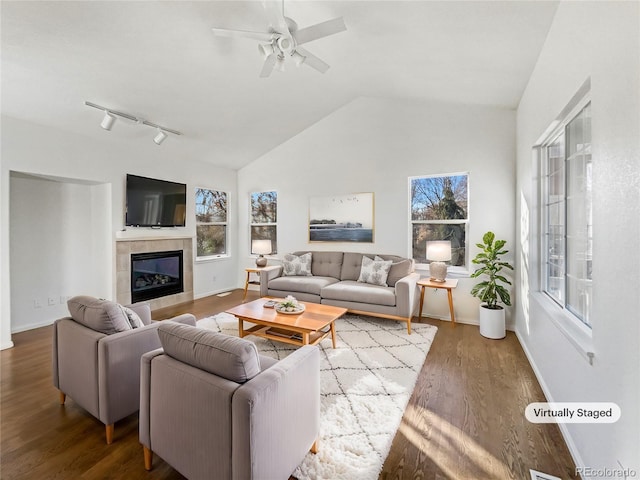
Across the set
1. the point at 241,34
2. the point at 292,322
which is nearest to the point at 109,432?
the point at 292,322

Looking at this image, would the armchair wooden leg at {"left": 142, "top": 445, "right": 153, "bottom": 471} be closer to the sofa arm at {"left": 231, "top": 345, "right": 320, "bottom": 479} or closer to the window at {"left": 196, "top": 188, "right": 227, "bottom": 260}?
the sofa arm at {"left": 231, "top": 345, "right": 320, "bottom": 479}

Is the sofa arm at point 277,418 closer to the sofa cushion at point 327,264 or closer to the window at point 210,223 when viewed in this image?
the sofa cushion at point 327,264

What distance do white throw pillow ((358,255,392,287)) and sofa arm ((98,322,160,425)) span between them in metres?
3.08

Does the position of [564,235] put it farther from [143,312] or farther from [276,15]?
[143,312]

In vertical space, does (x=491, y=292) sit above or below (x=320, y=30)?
below

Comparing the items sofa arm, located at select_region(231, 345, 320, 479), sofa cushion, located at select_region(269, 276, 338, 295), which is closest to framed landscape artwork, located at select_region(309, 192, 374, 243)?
sofa cushion, located at select_region(269, 276, 338, 295)

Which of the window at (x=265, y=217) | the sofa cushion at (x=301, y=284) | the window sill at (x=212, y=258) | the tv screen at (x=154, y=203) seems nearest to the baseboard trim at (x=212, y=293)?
the window sill at (x=212, y=258)

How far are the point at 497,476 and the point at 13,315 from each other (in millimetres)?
5266

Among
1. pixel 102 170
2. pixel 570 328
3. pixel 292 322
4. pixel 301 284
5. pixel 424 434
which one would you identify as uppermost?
pixel 102 170

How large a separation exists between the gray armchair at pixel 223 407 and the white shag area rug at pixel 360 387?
233 millimetres

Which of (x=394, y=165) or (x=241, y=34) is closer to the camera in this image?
(x=241, y=34)

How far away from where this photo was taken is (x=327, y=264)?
5098 millimetres

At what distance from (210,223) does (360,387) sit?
4.58 m

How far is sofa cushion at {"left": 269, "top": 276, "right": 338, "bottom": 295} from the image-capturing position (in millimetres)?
4435
